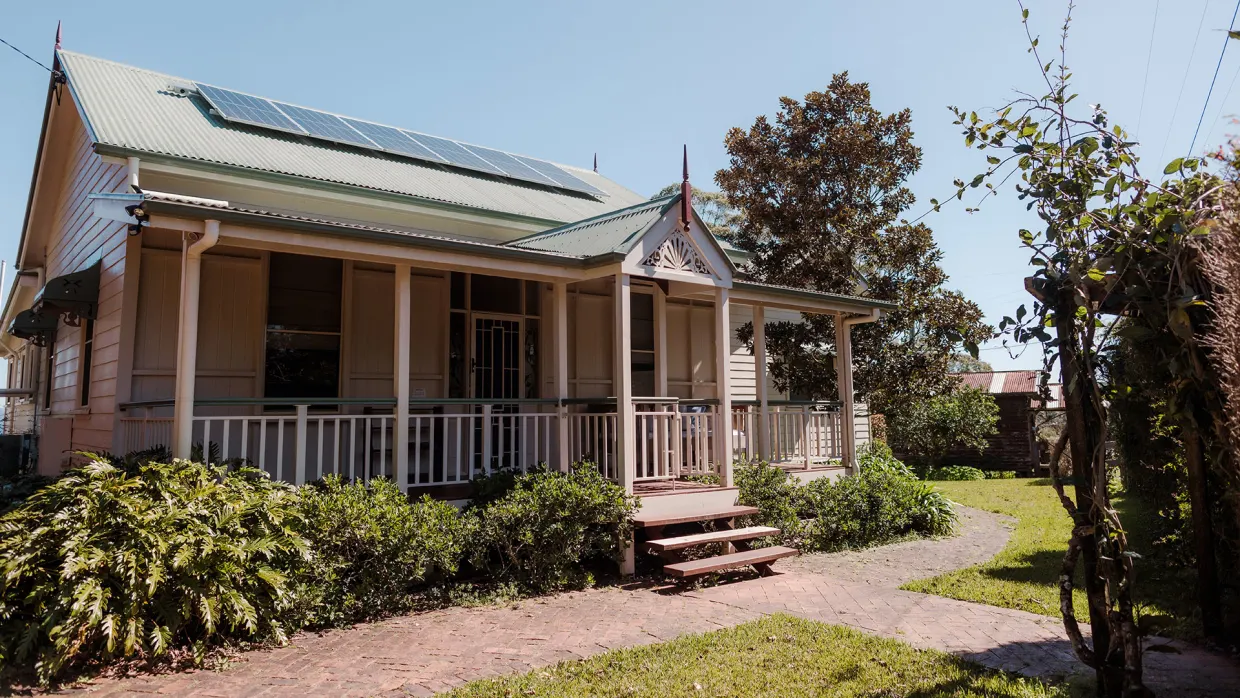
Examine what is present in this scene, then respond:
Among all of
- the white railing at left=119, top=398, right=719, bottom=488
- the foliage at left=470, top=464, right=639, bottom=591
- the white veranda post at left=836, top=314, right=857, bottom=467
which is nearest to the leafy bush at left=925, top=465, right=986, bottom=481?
the white veranda post at left=836, top=314, right=857, bottom=467

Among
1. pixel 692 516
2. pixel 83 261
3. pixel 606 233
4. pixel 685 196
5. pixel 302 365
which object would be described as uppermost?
pixel 685 196

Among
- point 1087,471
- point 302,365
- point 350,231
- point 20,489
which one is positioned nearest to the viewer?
point 1087,471

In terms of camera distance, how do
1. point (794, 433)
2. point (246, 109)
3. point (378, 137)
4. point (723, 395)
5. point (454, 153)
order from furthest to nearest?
point (454, 153), point (378, 137), point (794, 433), point (246, 109), point (723, 395)

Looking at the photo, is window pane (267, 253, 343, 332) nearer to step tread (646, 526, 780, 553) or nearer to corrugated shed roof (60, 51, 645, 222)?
corrugated shed roof (60, 51, 645, 222)

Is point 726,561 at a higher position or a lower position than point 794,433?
lower

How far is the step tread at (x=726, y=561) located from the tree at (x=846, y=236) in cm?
659

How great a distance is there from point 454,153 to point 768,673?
1081 cm

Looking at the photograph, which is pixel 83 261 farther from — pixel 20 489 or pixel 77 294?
pixel 20 489

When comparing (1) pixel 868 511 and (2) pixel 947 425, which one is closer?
(1) pixel 868 511

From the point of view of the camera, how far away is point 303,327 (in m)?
9.01

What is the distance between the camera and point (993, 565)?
829 cm

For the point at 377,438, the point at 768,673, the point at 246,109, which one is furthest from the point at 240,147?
the point at 768,673

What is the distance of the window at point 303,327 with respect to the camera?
28.9 ft

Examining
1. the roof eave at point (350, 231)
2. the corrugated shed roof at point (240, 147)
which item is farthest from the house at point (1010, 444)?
the roof eave at point (350, 231)
